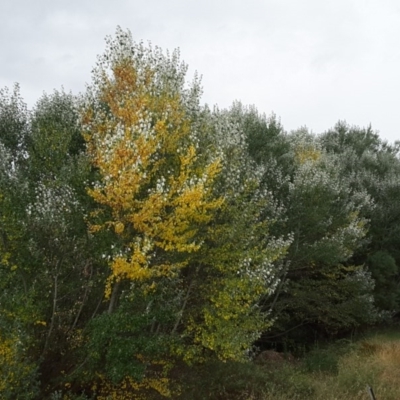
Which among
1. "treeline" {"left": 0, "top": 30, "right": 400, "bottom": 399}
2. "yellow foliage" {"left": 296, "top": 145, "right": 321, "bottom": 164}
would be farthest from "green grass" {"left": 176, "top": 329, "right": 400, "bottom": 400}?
"yellow foliage" {"left": 296, "top": 145, "right": 321, "bottom": 164}

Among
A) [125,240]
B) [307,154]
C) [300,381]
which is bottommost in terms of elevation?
[300,381]

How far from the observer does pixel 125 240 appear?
13.7 m

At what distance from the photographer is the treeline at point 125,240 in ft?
41.9

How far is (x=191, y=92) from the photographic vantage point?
18.7 metres

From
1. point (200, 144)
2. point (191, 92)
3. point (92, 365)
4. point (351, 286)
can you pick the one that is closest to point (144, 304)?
point (92, 365)

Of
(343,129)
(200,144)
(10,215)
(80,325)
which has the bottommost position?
(80,325)

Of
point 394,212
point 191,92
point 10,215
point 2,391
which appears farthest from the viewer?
point 394,212

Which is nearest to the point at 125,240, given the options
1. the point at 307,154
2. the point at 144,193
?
the point at 144,193

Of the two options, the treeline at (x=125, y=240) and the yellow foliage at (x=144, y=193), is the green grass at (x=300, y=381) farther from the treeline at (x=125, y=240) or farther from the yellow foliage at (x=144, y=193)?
the yellow foliage at (x=144, y=193)

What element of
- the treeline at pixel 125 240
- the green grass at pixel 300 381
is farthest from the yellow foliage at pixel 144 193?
the green grass at pixel 300 381

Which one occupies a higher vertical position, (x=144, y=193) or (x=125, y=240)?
(x=144, y=193)

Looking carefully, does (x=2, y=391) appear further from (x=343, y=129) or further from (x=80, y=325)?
(x=343, y=129)

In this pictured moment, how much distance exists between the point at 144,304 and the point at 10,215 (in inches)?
165

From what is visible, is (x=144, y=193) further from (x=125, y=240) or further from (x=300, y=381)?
(x=300, y=381)
